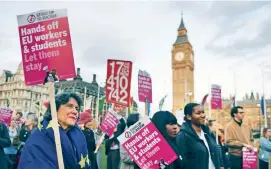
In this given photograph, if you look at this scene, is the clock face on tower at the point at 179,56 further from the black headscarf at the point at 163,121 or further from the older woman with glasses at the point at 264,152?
the black headscarf at the point at 163,121

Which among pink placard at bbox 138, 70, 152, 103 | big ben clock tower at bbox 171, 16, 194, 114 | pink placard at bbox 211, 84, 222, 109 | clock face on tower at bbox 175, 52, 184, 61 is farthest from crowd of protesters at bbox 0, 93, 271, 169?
clock face on tower at bbox 175, 52, 184, 61

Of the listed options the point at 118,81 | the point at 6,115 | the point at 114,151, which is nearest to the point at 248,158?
the point at 118,81

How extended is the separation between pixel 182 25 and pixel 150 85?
112684 mm

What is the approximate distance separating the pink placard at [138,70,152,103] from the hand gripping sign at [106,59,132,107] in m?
1.51

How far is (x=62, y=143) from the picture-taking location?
294 centimetres

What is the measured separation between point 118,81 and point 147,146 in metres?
2.97

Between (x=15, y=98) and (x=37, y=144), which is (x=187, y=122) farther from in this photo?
(x=15, y=98)

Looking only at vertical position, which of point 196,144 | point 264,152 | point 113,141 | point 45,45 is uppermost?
point 45,45

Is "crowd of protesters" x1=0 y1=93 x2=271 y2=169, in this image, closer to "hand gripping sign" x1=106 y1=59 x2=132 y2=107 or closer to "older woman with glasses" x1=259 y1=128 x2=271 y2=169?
"older woman with glasses" x1=259 y1=128 x2=271 y2=169

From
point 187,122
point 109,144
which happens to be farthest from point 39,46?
point 109,144

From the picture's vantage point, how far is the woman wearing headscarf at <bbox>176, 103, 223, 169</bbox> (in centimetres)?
441

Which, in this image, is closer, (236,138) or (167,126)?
(167,126)

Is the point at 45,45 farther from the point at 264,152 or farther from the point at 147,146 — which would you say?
the point at 264,152

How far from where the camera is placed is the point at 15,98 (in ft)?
276
